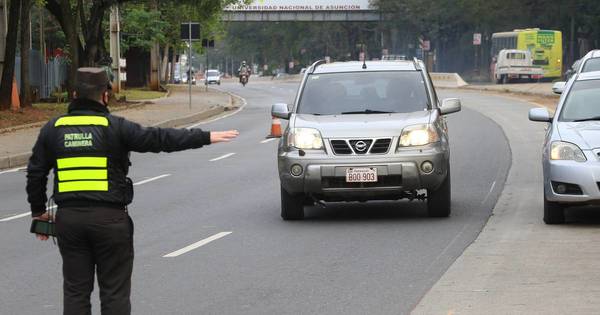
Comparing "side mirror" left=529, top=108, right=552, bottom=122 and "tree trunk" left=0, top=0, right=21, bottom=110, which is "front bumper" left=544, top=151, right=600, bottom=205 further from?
"tree trunk" left=0, top=0, right=21, bottom=110

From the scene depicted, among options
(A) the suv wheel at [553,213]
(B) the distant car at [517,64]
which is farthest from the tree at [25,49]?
(B) the distant car at [517,64]

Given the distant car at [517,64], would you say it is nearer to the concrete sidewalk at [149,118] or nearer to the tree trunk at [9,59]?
the concrete sidewalk at [149,118]

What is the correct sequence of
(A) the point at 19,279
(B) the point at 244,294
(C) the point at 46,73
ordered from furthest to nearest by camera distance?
(C) the point at 46,73, (A) the point at 19,279, (B) the point at 244,294

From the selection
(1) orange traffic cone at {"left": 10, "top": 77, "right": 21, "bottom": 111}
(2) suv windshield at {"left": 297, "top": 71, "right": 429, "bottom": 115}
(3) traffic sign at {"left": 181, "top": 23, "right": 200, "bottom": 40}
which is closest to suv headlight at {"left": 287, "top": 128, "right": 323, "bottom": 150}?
(2) suv windshield at {"left": 297, "top": 71, "right": 429, "bottom": 115}

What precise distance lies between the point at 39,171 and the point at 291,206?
7.08 meters

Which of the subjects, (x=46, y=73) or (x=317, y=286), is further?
(x=46, y=73)

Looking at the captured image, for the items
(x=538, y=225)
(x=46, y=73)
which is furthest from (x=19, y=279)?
(x=46, y=73)

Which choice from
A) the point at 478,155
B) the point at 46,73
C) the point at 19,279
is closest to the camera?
the point at 19,279

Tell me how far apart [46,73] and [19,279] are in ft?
134

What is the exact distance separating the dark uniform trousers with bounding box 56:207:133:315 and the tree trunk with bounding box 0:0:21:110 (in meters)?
29.5

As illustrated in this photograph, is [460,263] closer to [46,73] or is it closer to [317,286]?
[317,286]

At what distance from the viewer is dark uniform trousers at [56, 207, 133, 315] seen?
637 cm

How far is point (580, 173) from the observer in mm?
12273

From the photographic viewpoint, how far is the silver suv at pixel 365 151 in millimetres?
13000
